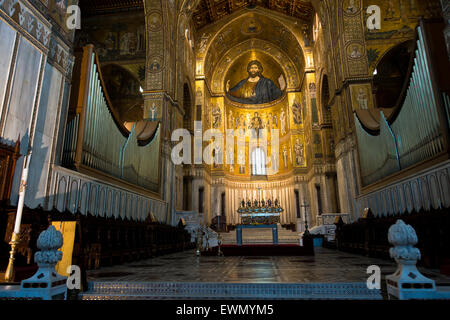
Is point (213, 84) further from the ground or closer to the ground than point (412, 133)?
further from the ground

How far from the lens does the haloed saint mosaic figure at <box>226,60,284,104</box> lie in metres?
27.8

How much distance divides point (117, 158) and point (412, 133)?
965cm

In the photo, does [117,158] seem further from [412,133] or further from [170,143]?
[412,133]

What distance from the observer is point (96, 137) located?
8688mm

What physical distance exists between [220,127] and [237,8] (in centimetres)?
985

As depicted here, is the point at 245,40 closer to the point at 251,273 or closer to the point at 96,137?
the point at 96,137

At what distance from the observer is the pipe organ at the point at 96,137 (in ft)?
25.8

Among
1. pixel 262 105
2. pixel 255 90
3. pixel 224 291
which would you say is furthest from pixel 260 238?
pixel 255 90

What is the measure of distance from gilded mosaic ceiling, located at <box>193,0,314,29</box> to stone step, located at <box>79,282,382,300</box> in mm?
21562

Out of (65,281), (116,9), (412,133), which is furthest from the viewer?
(116,9)

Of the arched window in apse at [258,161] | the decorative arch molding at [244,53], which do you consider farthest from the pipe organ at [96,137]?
the arched window in apse at [258,161]
